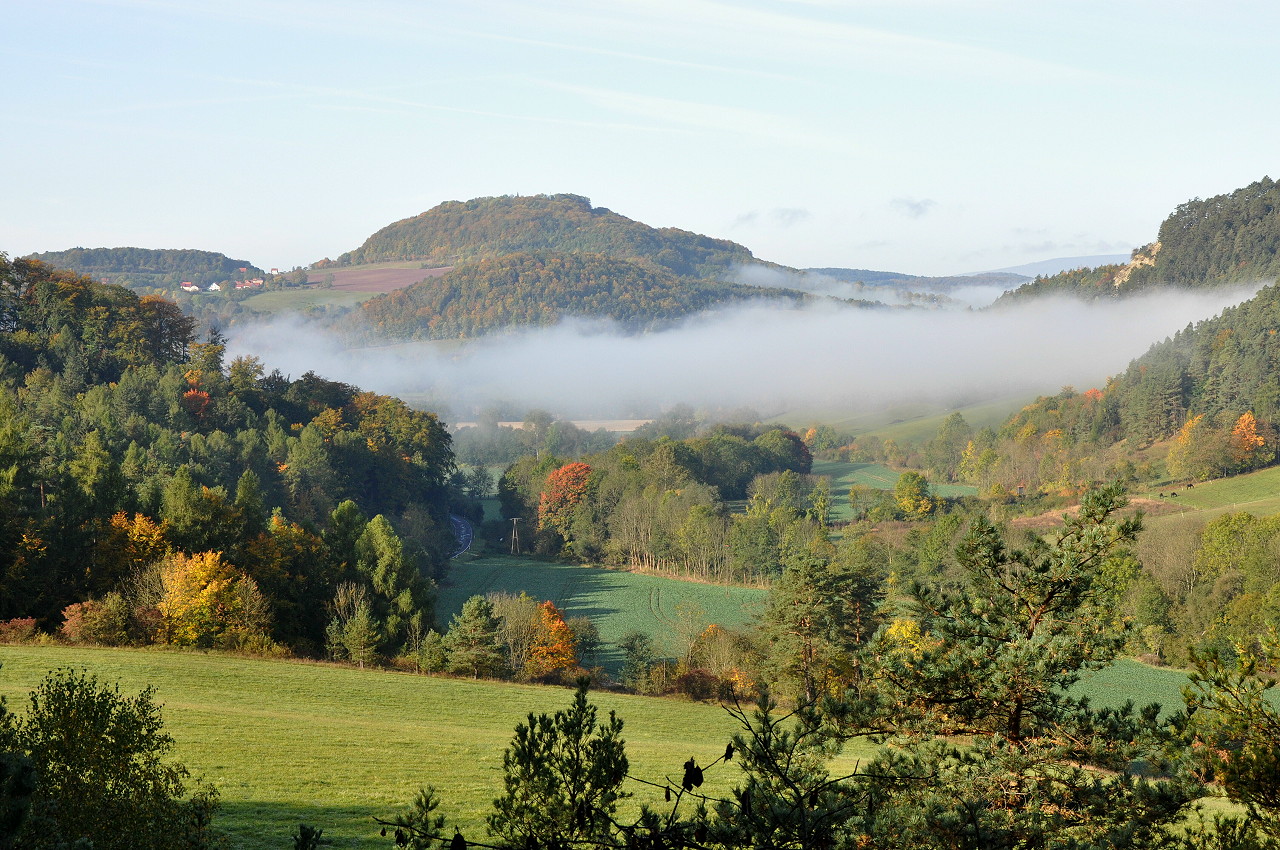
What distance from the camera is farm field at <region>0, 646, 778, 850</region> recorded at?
18.3 meters

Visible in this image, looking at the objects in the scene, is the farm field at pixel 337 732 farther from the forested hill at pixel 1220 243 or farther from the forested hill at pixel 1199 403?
the forested hill at pixel 1220 243

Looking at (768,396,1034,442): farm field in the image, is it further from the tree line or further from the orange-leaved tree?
the orange-leaved tree

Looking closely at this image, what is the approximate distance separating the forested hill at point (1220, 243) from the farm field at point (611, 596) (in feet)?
426

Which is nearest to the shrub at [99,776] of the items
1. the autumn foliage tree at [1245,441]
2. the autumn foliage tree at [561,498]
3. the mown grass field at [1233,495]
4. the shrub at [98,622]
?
the shrub at [98,622]

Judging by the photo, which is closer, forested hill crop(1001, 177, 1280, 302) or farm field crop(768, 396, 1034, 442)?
farm field crop(768, 396, 1034, 442)

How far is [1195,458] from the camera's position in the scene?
Result: 9412 centimetres

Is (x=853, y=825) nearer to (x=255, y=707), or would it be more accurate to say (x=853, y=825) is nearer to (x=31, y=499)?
(x=255, y=707)

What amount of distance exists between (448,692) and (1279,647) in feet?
96.4

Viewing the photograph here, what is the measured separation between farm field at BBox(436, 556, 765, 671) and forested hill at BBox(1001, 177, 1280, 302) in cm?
12993

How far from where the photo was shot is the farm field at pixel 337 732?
722 inches

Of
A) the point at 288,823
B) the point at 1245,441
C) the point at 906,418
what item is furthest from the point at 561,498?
the point at 906,418

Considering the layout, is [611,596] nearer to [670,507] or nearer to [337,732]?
[670,507]

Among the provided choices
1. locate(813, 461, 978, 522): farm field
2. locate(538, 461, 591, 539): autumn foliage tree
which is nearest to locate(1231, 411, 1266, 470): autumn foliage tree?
locate(813, 461, 978, 522): farm field

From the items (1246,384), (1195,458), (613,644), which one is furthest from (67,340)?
(1246,384)
